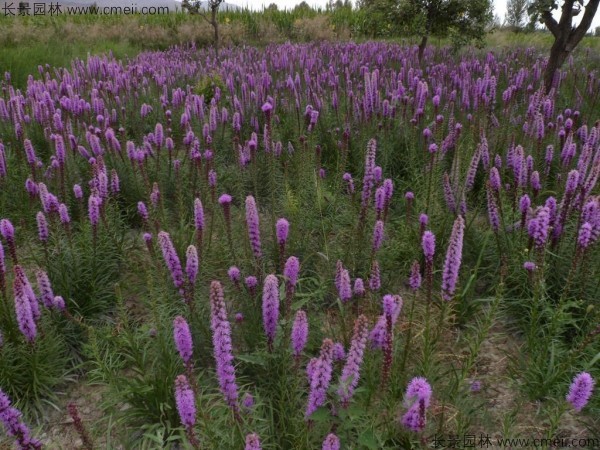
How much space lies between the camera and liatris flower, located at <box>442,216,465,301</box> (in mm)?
1909

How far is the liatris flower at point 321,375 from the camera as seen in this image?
1568 mm

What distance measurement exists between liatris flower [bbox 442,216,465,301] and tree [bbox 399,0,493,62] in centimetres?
901

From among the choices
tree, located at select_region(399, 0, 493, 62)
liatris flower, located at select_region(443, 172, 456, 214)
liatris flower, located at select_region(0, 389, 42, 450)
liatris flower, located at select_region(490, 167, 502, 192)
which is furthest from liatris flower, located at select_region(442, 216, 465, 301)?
tree, located at select_region(399, 0, 493, 62)

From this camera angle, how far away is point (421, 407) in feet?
5.17

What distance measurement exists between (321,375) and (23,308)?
1462mm

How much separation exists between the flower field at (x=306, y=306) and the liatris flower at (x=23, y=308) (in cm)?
1

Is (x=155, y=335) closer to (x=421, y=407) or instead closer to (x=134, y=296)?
(x=134, y=296)

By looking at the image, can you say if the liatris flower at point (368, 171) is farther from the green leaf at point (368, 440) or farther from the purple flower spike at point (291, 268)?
the green leaf at point (368, 440)

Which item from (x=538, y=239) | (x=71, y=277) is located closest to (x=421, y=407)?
(x=538, y=239)

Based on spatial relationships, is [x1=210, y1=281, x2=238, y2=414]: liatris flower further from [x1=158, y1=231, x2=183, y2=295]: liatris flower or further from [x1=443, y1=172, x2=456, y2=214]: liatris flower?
[x1=443, y1=172, x2=456, y2=214]: liatris flower

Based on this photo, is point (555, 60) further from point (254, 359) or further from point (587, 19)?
point (254, 359)

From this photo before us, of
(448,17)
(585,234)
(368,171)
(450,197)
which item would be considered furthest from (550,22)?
Answer: (585,234)

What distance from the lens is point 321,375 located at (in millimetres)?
1643

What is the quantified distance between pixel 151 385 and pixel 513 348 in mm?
2298
